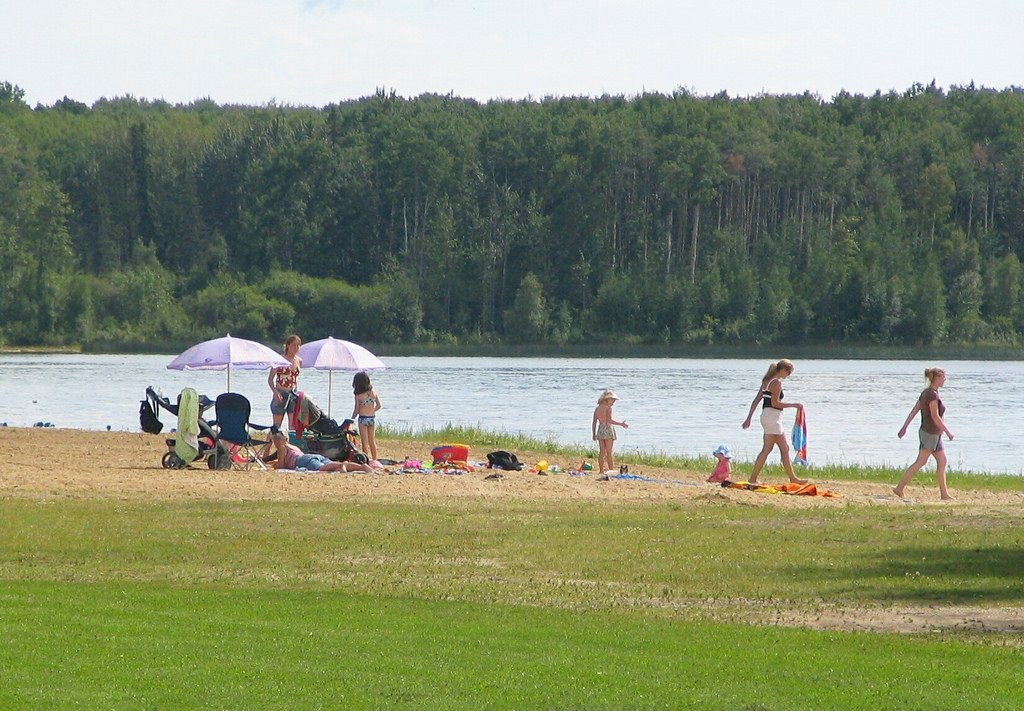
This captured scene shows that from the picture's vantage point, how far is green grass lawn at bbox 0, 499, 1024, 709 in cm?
852

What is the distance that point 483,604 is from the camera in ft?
36.8

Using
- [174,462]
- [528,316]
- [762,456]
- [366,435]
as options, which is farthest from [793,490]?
[528,316]

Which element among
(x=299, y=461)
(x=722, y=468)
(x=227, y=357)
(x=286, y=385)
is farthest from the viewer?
(x=227, y=357)

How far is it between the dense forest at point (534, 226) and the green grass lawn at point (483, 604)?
90212 mm

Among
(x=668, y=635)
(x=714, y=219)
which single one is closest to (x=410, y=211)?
(x=714, y=219)

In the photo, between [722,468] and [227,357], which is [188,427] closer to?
[227,357]

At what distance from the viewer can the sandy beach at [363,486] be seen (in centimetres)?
1906

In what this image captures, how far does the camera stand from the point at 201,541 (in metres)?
14.3

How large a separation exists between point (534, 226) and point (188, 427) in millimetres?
98649

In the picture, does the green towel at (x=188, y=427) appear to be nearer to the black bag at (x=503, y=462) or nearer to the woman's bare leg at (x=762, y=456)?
the black bag at (x=503, y=462)

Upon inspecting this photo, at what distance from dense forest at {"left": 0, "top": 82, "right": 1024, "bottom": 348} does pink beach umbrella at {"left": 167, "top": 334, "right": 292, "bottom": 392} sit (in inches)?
3203

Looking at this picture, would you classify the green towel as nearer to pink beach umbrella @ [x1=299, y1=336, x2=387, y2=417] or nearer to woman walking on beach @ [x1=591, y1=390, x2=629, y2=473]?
pink beach umbrella @ [x1=299, y1=336, x2=387, y2=417]

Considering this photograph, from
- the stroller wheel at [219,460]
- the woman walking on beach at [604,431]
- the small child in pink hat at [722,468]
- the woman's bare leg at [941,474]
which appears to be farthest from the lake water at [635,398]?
the stroller wheel at [219,460]

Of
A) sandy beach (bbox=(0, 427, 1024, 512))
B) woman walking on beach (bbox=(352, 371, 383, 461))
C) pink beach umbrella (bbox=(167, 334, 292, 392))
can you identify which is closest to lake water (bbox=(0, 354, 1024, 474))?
sandy beach (bbox=(0, 427, 1024, 512))
